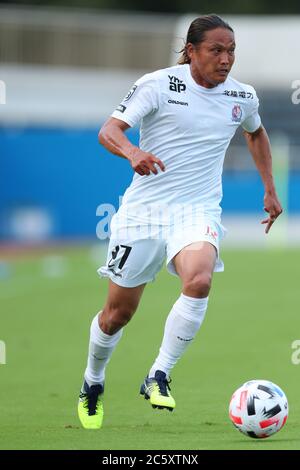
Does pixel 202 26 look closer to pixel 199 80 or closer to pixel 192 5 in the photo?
pixel 199 80

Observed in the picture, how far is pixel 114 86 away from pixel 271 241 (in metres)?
10.7

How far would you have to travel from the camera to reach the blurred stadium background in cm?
2354

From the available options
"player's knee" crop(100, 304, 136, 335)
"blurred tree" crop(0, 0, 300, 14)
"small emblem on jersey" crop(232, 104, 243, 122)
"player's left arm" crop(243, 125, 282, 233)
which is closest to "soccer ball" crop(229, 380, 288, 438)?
"player's knee" crop(100, 304, 136, 335)

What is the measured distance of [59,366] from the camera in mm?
13203

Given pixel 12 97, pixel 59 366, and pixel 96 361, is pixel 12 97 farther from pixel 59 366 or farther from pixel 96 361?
pixel 96 361

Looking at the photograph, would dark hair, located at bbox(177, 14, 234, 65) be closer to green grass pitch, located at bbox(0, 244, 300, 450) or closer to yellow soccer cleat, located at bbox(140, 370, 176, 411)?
yellow soccer cleat, located at bbox(140, 370, 176, 411)

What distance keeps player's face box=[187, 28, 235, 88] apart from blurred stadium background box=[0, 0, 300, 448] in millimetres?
6853

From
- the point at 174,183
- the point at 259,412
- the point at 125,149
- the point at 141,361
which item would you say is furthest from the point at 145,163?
the point at 141,361

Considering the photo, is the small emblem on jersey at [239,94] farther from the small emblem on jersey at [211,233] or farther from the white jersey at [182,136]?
the small emblem on jersey at [211,233]

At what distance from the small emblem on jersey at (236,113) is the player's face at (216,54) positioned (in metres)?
0.31

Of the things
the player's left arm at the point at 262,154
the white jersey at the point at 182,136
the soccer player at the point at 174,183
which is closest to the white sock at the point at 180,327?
the soccer player at the point at 174,183

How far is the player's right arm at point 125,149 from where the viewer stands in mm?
8086

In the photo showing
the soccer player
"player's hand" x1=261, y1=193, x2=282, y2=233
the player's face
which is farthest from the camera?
"player's hand" x1=261, y1=193, x2=282, y2=233

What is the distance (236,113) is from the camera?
913cm
